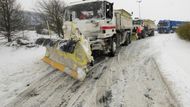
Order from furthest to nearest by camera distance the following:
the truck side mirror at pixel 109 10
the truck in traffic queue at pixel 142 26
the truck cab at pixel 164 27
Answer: the truck cab at pixel 164 27
the truck in traffic queue at pixel 142 26
the truck side mirror at pixel 109 10

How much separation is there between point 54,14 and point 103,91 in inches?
700

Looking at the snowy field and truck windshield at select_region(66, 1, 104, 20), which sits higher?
truck windshield at select_region(66, 1, 104, 20)

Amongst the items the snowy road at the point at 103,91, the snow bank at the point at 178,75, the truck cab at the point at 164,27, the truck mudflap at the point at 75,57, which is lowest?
the snowy road at the point at 103,91

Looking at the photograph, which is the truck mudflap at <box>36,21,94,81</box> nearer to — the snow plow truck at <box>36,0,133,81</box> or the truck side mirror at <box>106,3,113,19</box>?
the snow plow truck at <box>36,0,133,81</box>

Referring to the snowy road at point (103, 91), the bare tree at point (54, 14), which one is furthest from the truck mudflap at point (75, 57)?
the bare tree at point (54, 14)

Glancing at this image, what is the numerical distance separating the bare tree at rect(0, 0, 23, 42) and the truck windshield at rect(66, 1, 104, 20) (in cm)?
986

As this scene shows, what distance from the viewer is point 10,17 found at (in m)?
18.3

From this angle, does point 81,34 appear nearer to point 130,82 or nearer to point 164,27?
point 130,82

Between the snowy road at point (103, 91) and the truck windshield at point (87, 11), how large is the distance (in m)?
3.00

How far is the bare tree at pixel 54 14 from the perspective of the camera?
21938 mm

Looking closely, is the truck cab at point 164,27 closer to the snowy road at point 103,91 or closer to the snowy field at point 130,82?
the snowy field at point 130,82

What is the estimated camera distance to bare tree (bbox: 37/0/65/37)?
72.0ft

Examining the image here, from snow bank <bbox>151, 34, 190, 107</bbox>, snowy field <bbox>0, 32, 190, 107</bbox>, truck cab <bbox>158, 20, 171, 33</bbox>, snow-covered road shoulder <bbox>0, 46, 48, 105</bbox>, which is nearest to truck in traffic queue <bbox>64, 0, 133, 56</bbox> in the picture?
snowy field <bbox>0, 32, 190, 107</bbox>

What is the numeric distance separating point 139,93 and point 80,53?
2.46 m
